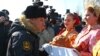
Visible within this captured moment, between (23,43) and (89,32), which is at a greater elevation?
(23,43)

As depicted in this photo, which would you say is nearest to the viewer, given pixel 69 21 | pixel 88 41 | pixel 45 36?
pixel 88 41

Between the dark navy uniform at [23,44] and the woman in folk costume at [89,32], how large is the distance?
106cm

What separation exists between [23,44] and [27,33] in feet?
0.44

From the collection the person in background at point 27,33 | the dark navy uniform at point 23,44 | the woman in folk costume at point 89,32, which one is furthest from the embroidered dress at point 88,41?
the dark navy uniform at point 23,44

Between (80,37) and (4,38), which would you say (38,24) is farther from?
(4,38)

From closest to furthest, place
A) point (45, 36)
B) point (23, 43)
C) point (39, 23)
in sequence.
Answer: point (23, 43)
point (39, 23)
point (45, 36)

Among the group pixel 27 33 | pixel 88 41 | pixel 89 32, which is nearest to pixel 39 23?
pixel 27 33

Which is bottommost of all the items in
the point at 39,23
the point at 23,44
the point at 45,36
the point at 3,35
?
the point at 45,36

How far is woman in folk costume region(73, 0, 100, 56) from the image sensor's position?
4922 mm

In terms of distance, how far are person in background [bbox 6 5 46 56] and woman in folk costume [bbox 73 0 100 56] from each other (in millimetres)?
920

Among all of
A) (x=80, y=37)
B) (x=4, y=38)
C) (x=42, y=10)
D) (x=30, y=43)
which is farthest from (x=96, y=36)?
(x=4, y=38)

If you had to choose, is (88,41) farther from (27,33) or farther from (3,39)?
(3,39)

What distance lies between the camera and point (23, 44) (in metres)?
3.89

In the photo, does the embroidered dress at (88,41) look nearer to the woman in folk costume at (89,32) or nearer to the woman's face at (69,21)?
the woman in folk costume at (89,32)
